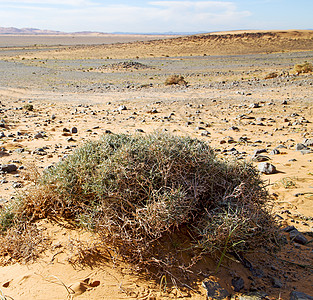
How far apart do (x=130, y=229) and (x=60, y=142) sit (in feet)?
16.3

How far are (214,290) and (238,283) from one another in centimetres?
25

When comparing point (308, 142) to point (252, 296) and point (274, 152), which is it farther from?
point (252, 296)

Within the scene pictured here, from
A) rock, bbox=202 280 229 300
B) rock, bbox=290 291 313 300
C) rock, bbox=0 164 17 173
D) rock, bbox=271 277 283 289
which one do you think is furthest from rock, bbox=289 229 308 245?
rock, bbox=0 164 17 173

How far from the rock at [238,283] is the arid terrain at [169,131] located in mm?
29

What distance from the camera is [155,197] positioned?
8.82 feet

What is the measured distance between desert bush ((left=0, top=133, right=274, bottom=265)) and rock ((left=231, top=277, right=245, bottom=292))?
261 mm

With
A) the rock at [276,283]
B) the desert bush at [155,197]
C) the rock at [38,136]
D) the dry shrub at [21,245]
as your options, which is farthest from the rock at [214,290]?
the rock at [38,136]

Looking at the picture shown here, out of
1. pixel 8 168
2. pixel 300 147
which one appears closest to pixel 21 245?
pixel 8 168

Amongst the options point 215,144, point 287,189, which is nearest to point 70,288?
point 287,189

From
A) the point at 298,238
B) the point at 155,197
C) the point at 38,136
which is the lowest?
the point at 298,238

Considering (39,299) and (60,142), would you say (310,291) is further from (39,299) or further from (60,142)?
(60,142)

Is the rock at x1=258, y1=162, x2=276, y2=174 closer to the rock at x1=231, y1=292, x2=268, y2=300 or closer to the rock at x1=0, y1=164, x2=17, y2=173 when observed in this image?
the rock at x1=231, y1=292, x2=268, y2=300

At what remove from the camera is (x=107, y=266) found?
2652 millimetres

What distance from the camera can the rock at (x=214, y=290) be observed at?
96.0 inches
